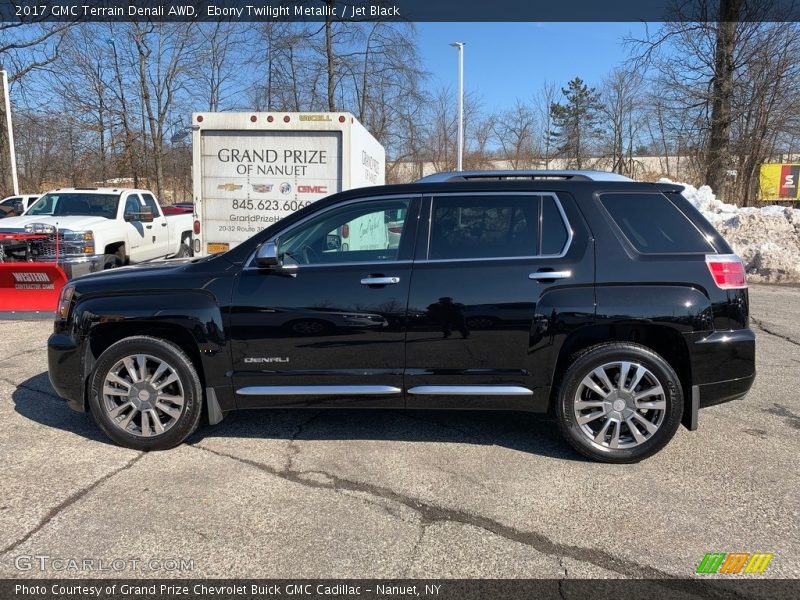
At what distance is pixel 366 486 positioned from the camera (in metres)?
3.58

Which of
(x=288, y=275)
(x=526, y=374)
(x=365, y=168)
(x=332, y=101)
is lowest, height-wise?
(x=526, y=374)

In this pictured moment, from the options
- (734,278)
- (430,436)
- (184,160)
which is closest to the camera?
(734,278)

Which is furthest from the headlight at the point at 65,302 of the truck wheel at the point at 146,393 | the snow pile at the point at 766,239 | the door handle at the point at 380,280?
the snow pile at the point at 766,239

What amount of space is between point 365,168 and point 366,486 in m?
6.96

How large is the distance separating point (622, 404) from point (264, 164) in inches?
258

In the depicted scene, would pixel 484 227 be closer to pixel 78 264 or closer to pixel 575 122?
pixel 78 264

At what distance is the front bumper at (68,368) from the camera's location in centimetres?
411

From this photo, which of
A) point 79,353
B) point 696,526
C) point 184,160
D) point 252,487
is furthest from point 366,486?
point 184,160

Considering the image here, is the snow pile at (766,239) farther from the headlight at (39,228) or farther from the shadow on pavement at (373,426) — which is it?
the headlight at (39,228)

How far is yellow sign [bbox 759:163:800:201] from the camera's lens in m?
24.3

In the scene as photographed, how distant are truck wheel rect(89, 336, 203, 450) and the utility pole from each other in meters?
24.6

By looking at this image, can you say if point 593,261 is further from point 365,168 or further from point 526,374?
point 365,168

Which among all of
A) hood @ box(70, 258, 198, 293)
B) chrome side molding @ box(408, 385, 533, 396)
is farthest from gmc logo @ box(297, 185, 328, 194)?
chrome side molding @ box(408, 385, 533, 396)

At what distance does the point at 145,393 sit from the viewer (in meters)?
4.06
